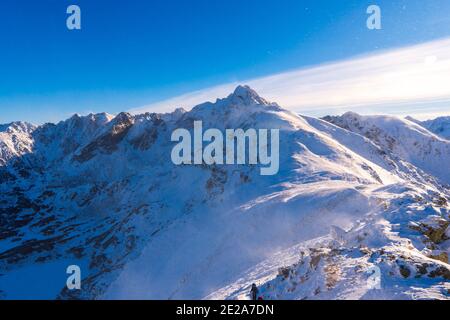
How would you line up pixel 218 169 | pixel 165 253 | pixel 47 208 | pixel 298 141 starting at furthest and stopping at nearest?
pixel 47 208, pixel 218 169, pixel 298 141, pixel 165 253

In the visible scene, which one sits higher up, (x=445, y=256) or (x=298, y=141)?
(x=298, y=141)

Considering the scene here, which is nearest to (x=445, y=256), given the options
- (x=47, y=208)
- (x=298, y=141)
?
(x=298, y=141)
